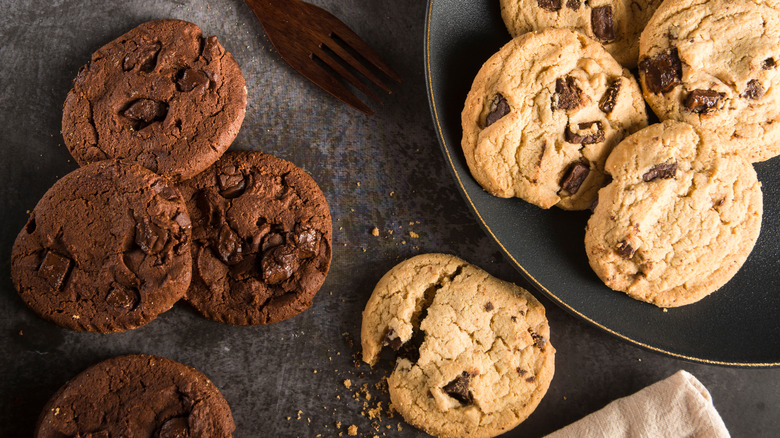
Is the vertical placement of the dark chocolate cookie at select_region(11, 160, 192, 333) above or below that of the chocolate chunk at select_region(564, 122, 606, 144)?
below

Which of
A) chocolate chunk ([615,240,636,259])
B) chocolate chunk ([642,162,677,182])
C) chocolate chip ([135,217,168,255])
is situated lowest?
chocolate chip ([135,217,168,255])

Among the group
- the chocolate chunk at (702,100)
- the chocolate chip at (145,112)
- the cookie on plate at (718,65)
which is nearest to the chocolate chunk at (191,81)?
the chocolate chip at (145,112)

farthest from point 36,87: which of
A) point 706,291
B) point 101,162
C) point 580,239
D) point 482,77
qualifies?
point 706,291

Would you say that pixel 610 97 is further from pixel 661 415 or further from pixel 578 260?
pixel 661 415

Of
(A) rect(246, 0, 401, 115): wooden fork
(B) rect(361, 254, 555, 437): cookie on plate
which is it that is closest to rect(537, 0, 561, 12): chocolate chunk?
(A) rect(246, 0, 401, 115): wooden fork

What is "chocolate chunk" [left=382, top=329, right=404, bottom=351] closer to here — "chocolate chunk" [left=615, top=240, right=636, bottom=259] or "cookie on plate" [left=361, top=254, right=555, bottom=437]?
"cookie on plate" [left=361, top=254, right=555, bottom=437]

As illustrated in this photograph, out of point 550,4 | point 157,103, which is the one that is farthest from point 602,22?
point 157,103

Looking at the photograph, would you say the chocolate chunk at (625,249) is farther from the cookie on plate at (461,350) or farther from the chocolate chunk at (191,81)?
the chocolate chunk at (191,81)
